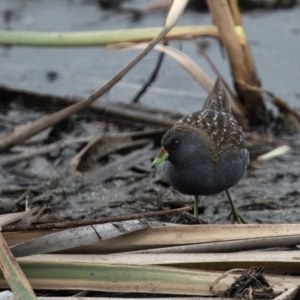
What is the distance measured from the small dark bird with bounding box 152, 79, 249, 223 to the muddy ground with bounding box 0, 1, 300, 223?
A: 25cm

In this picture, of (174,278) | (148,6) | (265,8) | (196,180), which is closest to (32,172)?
(196,180)

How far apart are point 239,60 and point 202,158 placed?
1173mm

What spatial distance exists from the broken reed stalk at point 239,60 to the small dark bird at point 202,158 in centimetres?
83

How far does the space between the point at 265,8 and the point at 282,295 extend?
5.17m

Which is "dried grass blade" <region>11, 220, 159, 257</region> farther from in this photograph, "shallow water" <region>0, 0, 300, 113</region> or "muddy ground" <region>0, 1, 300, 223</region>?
"shallow water" <region>0, 0, 300, 113</region>

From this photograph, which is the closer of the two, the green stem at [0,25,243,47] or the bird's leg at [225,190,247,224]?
the bird's leg at [225,190,247,224]

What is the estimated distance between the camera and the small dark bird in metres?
4.55

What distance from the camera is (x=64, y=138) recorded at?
18.6 feet

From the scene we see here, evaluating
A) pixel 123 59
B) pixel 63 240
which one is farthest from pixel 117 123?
pixel 63 240

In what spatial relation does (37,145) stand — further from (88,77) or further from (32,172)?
(88,77)

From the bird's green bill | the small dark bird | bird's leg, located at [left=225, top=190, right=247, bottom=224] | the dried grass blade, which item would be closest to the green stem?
the small dark bird

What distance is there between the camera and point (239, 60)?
218 inches

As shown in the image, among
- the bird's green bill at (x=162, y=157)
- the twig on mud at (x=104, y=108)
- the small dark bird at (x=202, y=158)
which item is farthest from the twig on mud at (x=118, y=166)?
the bird's green bill at (x=162, y=157)

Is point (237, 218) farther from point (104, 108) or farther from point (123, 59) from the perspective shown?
point (123, 59)
